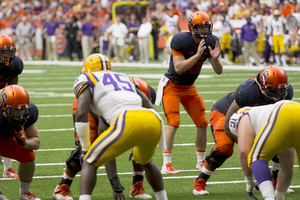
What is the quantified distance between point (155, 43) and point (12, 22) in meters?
7.66

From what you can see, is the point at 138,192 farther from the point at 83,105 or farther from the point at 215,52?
the point at 215,52

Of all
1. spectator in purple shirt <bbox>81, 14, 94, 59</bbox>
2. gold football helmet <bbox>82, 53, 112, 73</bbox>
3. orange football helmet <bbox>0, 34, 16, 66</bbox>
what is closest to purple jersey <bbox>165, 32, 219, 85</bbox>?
gold football helmet <bbox>82, 53, 112, 73</bbox>

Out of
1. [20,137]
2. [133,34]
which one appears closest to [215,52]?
[20,137]

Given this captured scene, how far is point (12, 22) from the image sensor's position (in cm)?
2448

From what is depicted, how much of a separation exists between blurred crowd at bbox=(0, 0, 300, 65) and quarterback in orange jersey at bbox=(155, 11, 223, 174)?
40.2 feet

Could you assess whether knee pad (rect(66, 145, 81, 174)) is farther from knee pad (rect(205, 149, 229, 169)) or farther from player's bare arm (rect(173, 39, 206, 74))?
player's bare arm (rect(173, 39, 206, 74))

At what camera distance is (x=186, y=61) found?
201 inches

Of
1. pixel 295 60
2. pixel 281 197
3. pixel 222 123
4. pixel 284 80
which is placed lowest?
pixel 295 60

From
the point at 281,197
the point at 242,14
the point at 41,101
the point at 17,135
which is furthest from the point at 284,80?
the point at 242,14

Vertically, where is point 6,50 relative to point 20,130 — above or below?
above

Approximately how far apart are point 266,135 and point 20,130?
2046 millimetres

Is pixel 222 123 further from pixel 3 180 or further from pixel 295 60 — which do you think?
pixel 295 60

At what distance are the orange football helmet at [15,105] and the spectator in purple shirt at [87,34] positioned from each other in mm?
17373

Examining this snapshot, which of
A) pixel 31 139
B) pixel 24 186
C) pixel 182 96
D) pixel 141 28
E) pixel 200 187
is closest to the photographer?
pixel 31 139
